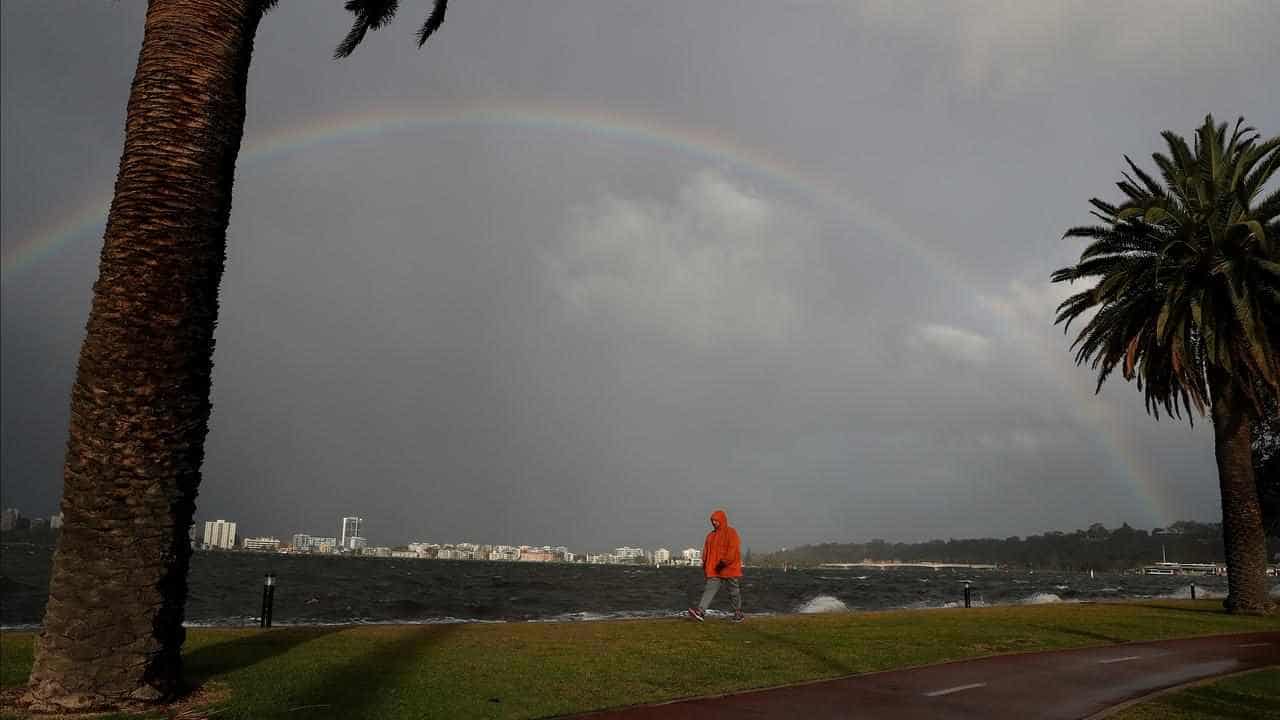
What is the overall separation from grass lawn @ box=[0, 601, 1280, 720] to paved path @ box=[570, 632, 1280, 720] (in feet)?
1.54

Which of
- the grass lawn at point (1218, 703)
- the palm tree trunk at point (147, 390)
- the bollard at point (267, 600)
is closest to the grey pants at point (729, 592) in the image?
the grass lawn at point (1218, 703)

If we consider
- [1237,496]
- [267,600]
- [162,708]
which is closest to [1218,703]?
[162,708]

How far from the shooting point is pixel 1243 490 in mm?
24484

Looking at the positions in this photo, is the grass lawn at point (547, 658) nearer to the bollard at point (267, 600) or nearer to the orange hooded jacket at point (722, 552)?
the orange hooded jacket at point (722, 552)

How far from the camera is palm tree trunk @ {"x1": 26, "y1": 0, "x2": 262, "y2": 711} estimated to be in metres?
7.72

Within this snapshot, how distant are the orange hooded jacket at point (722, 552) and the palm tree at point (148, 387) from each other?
33.6ft

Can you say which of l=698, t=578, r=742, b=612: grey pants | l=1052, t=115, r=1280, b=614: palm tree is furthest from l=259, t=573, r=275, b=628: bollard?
l=1052, t=115, r=1280, b=614: palm tree

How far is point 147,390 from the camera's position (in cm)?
812

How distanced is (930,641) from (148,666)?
1187cm

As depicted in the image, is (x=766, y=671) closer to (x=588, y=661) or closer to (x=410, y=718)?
(x=588, y=661)

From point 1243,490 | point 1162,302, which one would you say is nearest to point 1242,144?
point 1162,302

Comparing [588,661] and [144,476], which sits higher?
[144,476]

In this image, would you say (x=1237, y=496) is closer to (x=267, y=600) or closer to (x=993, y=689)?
(x=993, y=689)

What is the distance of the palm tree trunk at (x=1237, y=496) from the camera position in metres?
24.1
